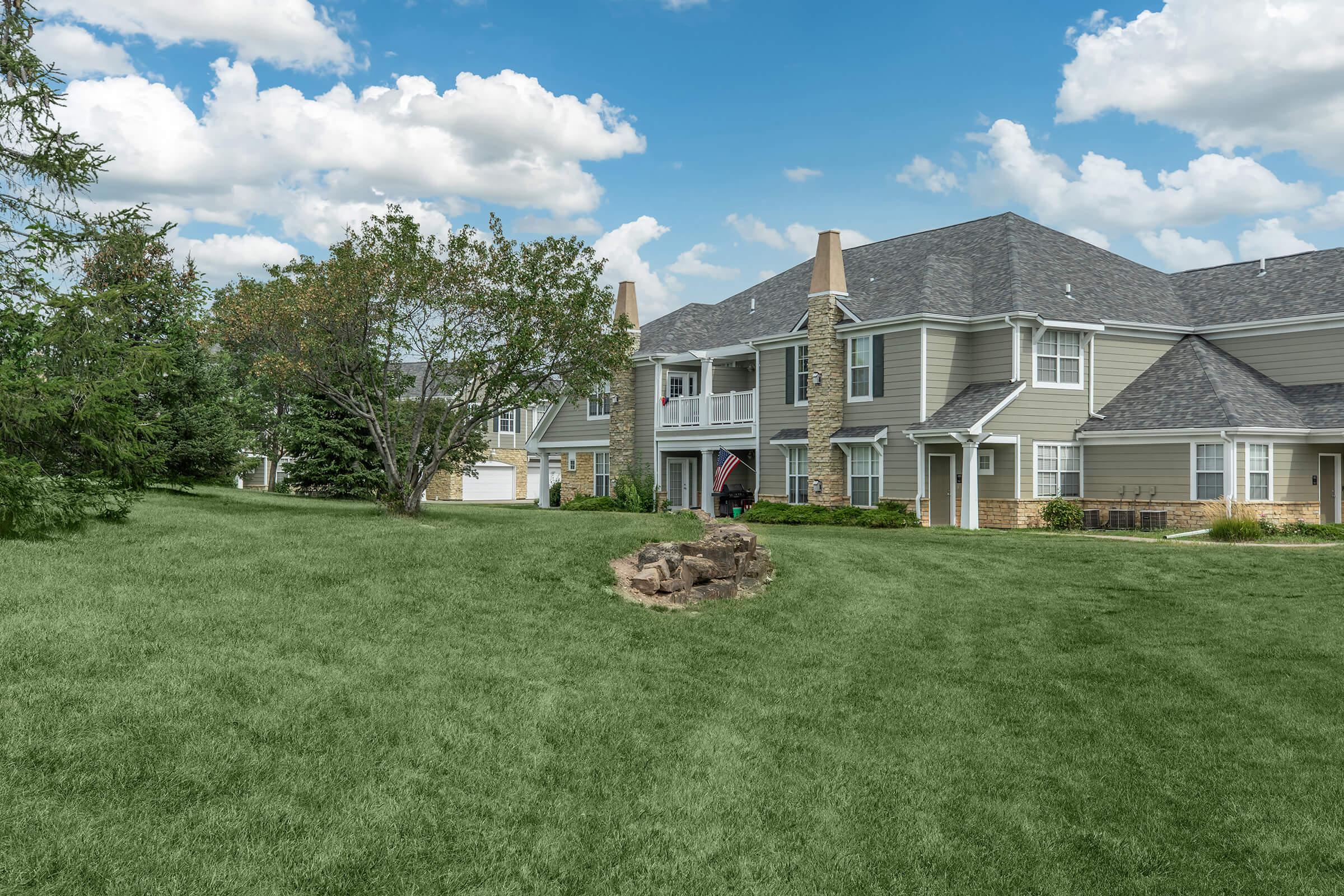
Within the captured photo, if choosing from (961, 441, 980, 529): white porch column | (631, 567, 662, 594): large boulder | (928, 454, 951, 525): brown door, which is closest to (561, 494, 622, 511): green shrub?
(928, 454, 951, 525): brown door

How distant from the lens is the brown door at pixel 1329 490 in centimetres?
2545

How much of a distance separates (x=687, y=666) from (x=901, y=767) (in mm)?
2605

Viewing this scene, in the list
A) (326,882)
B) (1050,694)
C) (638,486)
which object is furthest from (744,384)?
(326,882)

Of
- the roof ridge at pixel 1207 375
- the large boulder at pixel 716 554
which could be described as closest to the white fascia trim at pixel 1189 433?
the roof ridge at pixel 1207 375

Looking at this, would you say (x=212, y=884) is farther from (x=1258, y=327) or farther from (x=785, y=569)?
(x=1258, y=327)

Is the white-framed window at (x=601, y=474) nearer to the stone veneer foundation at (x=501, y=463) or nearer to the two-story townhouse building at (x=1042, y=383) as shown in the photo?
the two-story townhouse building at (x=1042, y=383)

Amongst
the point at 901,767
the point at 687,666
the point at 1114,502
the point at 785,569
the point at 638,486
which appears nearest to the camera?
the point at 901,767

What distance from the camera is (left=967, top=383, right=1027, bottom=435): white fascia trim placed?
80.4 feet

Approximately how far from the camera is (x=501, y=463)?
55.2m

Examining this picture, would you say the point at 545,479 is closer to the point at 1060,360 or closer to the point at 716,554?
the point at 1060,360

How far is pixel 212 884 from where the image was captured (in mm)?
5461

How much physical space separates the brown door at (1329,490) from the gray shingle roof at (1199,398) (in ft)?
4.98

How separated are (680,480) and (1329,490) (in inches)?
730

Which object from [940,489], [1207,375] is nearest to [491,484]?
[940,489]
